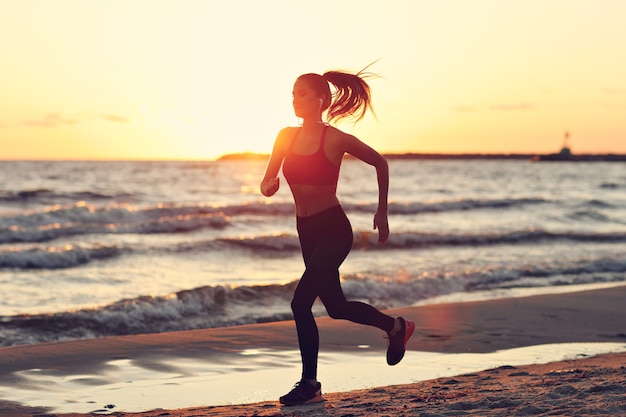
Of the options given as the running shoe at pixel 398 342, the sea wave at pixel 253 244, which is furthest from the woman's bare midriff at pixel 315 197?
the sea wave at pixel 253 244

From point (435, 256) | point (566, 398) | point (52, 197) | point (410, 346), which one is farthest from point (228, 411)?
point (52, 197)

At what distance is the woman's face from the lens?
5.15 metres

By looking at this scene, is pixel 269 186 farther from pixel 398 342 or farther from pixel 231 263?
pixel 231 263

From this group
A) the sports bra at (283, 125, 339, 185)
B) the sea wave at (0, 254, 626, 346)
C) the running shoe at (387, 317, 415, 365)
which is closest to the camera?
the sports bra at (283, 125, 339, 185)

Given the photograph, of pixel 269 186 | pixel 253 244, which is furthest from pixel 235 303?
pixel 253 244

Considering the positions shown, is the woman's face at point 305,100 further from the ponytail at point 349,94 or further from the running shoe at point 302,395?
the running shoe at point 302,395

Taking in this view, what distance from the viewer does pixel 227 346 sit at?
7.75 meters

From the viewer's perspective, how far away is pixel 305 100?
5.16 meters

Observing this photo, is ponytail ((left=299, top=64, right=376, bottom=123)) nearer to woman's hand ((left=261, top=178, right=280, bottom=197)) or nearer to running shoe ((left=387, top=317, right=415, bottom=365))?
woman's hand ((left=261, top=178, right=280, bottom=197))

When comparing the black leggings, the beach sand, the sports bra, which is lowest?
the beach sand

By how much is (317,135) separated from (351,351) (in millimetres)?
3098

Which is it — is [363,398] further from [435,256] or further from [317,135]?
[435,256]

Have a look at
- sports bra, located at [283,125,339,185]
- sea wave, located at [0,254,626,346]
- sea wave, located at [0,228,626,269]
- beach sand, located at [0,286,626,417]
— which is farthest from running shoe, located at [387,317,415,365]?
sea wave, located at [0,228,626,269]

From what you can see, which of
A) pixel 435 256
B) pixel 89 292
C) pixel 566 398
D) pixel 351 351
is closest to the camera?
pixel 566 398
